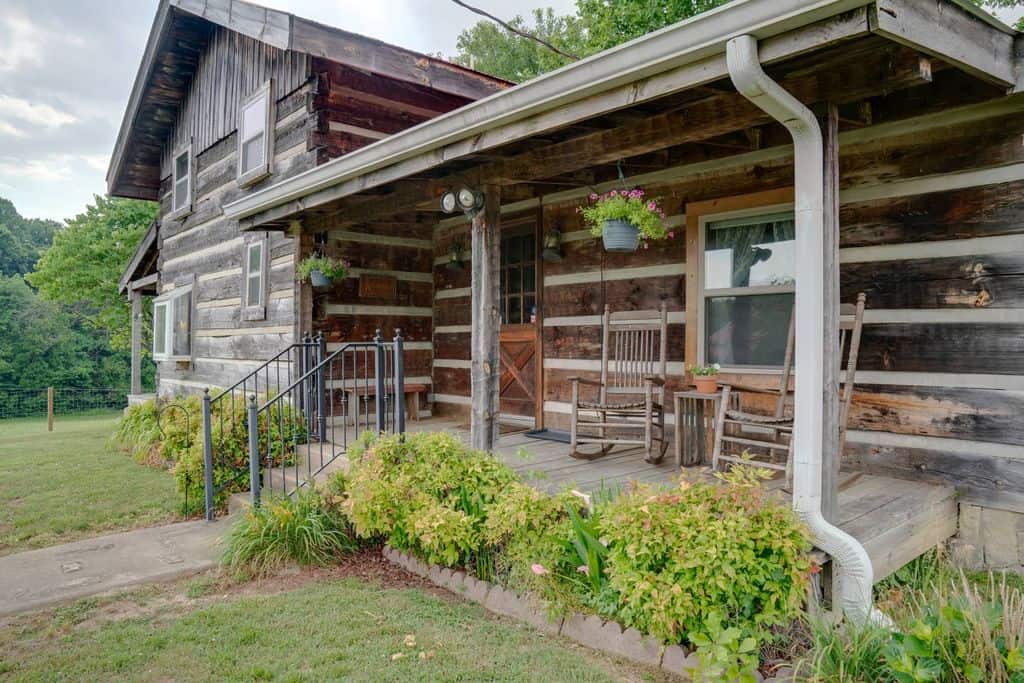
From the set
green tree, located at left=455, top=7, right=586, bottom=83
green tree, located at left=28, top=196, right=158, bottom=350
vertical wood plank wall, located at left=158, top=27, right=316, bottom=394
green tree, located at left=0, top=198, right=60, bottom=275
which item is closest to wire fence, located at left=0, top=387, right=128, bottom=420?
green tree, located at left=28, top=196, right=158, bottom=350

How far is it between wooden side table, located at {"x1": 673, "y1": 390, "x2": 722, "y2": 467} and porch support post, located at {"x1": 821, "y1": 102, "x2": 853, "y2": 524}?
1206 millimetres

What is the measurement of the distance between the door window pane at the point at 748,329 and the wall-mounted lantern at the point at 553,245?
4.93 feet

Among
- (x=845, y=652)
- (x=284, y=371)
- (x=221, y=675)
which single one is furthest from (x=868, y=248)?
(x=284, y=371)

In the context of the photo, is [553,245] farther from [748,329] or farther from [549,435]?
[748,329]

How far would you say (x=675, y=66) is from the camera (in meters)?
2.60

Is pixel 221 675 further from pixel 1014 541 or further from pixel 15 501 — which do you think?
pixel 15 501

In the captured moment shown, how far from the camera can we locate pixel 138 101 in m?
9.45

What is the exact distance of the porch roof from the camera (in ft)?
7.16

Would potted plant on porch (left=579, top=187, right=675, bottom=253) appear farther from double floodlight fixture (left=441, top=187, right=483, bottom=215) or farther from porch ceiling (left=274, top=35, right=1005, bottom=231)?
double floodlight fixture (left=441, top=187, right=483, bottom=215)

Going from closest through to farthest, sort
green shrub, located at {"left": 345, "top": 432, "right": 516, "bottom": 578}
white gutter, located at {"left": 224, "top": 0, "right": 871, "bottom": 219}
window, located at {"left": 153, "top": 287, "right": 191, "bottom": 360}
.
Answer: white gutter, located at {"left": 224, "top": 0, "right": 871, "bottom": 219}
green shrub, located at {"left": 345, "top": 432, "right": 516, "bottom": 578}
window, located at {"left": 153, "top": 287, "right": 191, "bottom": 360}

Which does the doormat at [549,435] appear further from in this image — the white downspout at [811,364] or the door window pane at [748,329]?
the white downspout at [811,364]

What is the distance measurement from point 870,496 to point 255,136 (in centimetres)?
704

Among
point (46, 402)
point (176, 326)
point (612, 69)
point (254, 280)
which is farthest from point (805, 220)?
point (46, 402)

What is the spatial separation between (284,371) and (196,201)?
12.6 ft
